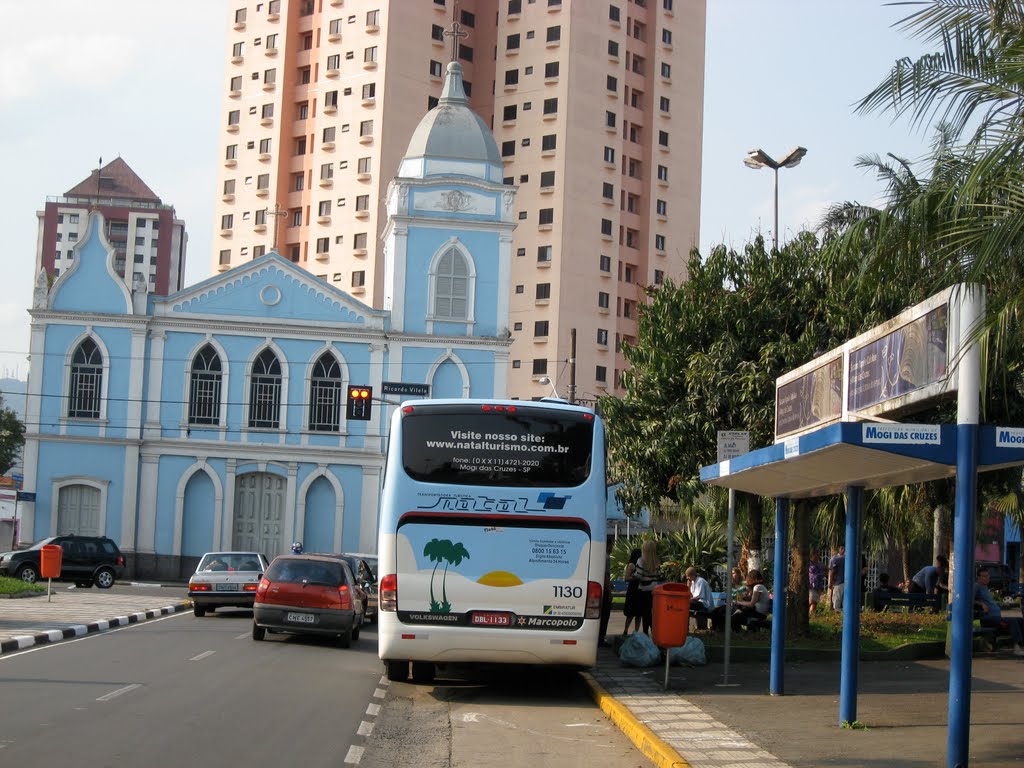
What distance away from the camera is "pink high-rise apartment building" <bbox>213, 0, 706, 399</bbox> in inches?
3420

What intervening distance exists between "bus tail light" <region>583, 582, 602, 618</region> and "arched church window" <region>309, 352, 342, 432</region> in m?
36.4

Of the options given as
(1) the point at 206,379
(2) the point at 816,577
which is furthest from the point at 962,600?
(1) the point at 206,379

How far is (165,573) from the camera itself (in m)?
50.2

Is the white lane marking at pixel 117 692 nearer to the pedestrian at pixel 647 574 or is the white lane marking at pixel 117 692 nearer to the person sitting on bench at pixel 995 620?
the pedestrian at pixel 647 574

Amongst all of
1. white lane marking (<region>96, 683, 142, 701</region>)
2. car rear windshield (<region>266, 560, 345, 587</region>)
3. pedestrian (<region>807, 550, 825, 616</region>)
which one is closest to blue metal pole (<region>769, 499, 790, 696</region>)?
white lane marking (<region>96, 683, 142, 701</region>)

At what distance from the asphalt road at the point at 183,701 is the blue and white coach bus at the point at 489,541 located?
4.55 ft

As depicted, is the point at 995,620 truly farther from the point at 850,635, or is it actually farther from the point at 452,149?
the point at 452,149

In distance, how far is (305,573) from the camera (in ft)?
74.2

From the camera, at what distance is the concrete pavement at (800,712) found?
11491 mm

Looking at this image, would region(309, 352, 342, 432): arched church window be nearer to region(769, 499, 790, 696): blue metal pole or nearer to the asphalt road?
the asphalt road

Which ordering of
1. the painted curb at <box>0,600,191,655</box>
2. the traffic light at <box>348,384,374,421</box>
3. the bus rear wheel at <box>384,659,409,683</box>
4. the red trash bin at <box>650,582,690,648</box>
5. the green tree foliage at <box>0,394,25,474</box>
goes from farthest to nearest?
the green tree foliage at <box>0,394,25,474</box> → the traffic light at <box>348,384,374,421</box> → the painted curb at <box>0,600,191,655</box> → the bus rear wheel at <box>384,659,409,683</box> → the red trash bin at <box>650,582,690,648</box>

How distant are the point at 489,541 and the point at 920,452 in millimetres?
6539

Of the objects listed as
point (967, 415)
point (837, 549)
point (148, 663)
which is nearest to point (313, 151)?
point (837, 549)

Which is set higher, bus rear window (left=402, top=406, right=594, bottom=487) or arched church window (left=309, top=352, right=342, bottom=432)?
arched church window (left=309, top=352, right=342, bottom=432)
